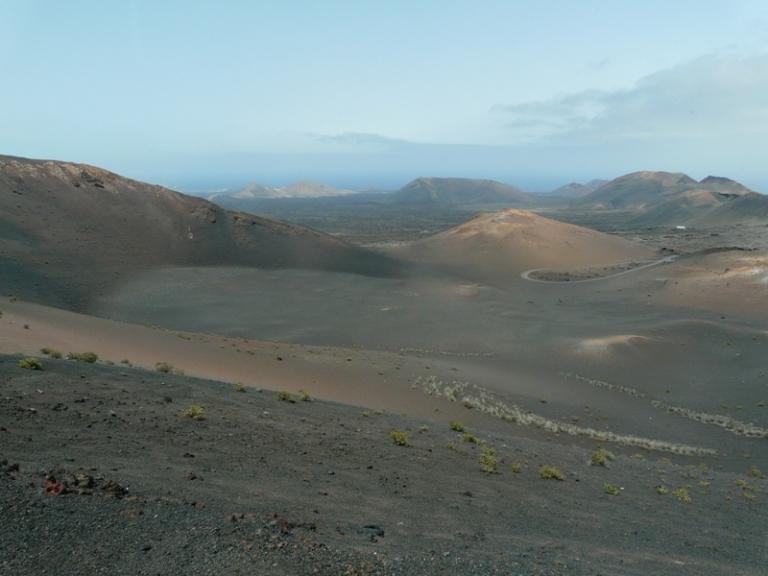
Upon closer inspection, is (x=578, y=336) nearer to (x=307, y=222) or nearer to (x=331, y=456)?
(x=331, y=456)

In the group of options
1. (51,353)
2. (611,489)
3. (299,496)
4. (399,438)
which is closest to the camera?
(299,496)

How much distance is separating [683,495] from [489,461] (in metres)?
4.67

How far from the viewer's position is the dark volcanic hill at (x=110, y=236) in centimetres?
4241

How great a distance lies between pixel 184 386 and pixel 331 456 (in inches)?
186

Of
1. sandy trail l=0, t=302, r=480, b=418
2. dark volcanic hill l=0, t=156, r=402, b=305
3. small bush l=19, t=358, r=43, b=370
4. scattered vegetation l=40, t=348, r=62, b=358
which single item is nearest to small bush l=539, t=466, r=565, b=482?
sandy trail l=0, t=302, r=480, b=418

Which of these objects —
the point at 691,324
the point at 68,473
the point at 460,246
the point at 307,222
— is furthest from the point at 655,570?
the point at 307,222

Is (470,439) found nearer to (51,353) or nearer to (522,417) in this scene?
(522,417)

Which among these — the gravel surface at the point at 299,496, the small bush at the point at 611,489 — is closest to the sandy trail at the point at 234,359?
the gravel surface at the point at 299,496

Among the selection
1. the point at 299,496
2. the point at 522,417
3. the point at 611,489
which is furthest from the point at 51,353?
the point at 522,417

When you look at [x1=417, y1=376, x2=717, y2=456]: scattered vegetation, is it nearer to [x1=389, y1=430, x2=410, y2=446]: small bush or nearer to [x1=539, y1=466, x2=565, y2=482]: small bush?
[x1=539, y1=466, x2=565, y2=482]: small bush

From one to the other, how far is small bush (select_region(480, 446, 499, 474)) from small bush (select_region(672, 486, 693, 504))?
427 centimetres

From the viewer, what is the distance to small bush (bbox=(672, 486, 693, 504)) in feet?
43.4

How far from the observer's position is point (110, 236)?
5306cm

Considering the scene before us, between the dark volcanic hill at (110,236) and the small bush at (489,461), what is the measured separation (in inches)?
1238
